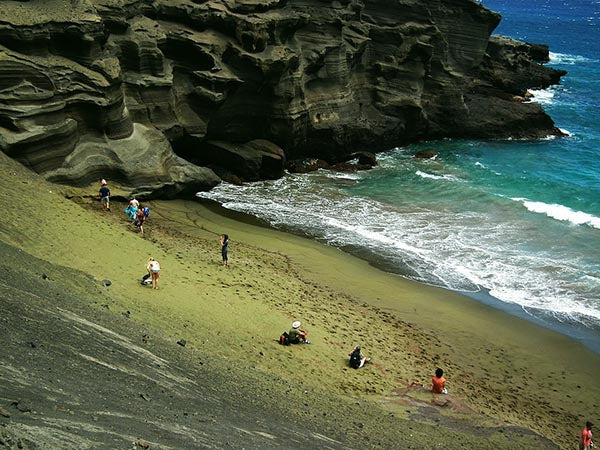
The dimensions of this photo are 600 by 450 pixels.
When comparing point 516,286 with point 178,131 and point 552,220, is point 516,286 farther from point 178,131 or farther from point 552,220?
point 178,131

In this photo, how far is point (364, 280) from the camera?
29.8 m

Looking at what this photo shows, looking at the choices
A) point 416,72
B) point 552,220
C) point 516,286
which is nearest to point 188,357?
point 516,286

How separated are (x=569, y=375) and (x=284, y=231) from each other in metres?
15.2

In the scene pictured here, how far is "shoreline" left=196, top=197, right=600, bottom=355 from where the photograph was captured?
26.9m

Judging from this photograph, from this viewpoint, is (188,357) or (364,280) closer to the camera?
(188,357)

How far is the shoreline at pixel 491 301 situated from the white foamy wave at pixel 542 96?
149ft

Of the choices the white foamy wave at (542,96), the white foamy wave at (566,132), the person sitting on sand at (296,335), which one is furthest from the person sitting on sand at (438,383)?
the white foamy wave at (542,96)

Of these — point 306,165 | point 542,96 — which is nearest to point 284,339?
point 306,165

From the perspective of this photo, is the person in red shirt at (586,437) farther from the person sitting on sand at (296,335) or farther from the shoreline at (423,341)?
the person sitting on sand at (296,335)

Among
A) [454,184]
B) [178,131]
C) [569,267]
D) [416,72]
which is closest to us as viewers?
[569,267]

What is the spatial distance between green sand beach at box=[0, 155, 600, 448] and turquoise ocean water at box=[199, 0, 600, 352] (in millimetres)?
1916

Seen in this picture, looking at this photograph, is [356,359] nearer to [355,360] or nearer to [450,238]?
[355,360]

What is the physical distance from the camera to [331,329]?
79.2 ft

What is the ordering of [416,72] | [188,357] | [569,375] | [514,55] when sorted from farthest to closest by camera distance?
[514,55], [416,72], [569,375], [188,357]
